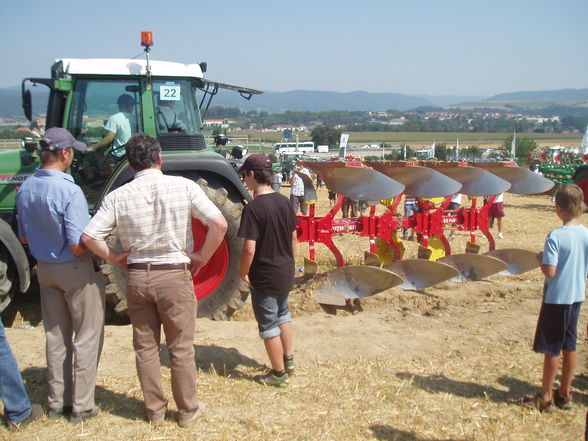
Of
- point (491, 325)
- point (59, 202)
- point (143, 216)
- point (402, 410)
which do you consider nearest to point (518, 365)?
point (491, 325)

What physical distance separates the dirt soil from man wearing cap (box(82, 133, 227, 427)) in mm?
498

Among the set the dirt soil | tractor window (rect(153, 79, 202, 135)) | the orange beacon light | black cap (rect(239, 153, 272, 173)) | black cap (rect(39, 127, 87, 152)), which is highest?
the orange beacon light

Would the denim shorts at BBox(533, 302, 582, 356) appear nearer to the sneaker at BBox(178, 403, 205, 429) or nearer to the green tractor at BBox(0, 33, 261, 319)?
the sneaker at BBox(178, 403, 205, 429)

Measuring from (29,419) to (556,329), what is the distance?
307 centimetres

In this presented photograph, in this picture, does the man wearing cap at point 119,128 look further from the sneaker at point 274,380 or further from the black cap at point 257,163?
the sneaker at point 274,380

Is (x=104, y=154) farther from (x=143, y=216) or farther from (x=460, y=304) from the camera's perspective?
(x=460, y=304)

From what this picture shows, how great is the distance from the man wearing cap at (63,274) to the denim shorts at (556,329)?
8.17 feet

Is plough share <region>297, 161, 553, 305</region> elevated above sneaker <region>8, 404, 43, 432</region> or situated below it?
above

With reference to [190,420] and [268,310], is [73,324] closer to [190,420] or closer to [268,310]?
[190,420]

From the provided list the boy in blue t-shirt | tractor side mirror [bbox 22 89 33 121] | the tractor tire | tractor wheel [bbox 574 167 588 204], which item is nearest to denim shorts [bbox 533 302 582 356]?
the boy in blue t-shirt

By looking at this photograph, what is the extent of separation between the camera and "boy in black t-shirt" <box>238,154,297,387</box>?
11.0 ft

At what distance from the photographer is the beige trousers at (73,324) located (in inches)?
117

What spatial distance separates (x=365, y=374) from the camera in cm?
391

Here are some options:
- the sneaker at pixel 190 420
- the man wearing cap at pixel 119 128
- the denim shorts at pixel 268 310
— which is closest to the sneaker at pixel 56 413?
the sneaker at pixel 190 420
